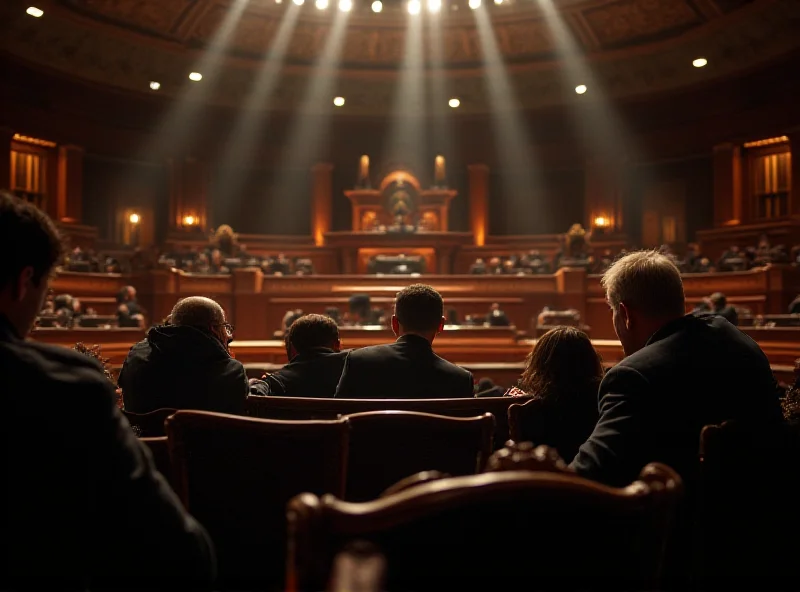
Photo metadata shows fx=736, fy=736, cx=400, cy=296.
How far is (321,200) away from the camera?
18.1 m

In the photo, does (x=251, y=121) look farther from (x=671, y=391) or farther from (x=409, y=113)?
(x=671, y=391)

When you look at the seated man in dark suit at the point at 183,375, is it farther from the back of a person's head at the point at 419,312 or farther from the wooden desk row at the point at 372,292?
the wooden desk row at the point at 372,292

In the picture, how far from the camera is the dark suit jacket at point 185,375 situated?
2896mm

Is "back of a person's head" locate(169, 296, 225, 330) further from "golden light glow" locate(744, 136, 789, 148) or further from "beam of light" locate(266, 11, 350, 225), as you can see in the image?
"golden light glow" locate(744, 136, 789, 148)

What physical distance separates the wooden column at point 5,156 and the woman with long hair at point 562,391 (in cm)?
1452

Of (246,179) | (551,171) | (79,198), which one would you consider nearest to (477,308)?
(551,171)

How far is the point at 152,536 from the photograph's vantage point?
4.11ft

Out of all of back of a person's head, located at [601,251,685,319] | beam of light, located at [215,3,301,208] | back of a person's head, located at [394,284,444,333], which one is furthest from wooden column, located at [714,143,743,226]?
back of a person's head, located at [601,251,685,319]

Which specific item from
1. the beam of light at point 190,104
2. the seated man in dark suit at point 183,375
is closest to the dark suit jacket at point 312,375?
the seated man in dark suit at point 183,375

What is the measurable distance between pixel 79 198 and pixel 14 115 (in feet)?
7.05

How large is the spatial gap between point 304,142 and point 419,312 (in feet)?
51.1

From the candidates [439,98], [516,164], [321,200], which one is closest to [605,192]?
[516,164]

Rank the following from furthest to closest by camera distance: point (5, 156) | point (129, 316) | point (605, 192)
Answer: point (605, 192) < point (5, 156) < point (129, 316)

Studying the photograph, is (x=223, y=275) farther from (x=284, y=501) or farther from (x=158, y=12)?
(x=284, y=501)
